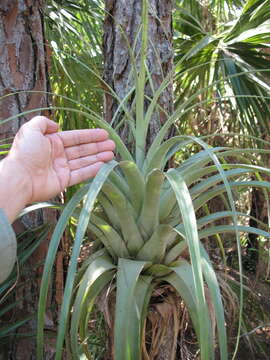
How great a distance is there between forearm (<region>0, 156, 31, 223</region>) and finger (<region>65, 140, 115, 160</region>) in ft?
0.35

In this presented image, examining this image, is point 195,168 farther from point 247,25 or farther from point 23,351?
point 247,25

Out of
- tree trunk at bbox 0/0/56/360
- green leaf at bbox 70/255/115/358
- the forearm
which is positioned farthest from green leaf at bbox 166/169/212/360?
tree trunk at bbox 0/0/56/360

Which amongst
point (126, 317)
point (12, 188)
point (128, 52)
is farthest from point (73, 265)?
point (128, 52)

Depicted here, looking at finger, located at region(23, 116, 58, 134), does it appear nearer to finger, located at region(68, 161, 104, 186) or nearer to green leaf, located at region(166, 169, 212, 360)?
finger, located at region(68, 161, 104, 186)

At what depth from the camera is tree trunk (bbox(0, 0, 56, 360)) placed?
1001 mm

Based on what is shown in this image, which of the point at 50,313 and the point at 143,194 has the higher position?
the point at 143,194

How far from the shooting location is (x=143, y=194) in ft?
2.41

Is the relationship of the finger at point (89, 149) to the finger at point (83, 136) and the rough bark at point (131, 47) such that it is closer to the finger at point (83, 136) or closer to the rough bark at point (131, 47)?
the finger at point (83, 136)

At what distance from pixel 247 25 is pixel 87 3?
608 millimetres

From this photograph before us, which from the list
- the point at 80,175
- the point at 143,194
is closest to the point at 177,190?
the point at 143,194

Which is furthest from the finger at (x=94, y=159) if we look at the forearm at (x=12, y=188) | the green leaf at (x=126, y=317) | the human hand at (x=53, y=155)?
the green leaf at (x=126, y=317)

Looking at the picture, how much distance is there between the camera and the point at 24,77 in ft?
3.42

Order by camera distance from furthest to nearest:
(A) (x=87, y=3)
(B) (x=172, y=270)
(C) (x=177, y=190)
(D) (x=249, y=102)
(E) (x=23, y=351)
Result: (D) (x=249, y=102) → (A) (x=87, y=3) → (E) (x=23, y=351) → (B) (x=172, y=270) → (C) (x=177, y=190)

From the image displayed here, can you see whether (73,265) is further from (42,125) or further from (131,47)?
(131,47)
